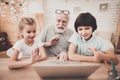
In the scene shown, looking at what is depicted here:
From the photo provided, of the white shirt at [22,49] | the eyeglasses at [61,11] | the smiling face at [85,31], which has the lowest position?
the white shirt at [22,49]

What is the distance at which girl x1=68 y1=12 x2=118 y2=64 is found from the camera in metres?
1.56

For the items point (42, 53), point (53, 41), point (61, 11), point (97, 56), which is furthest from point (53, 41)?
point (97, 56)

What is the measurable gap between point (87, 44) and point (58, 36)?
9.3 inches

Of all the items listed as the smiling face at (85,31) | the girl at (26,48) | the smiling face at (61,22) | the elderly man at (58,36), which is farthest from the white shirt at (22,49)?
the smiling face at (85,31)

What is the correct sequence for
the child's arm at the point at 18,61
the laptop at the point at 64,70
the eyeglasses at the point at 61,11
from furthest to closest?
the eyeglasses at the point at 61,11 < the child's arm at the point at 18,61 < the laptop at the point at 64,70

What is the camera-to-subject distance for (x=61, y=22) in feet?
5.29

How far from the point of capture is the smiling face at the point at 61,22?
5.25ft

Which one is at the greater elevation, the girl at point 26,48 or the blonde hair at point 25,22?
the blonde hair at point 25,22

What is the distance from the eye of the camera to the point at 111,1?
160 centimetres

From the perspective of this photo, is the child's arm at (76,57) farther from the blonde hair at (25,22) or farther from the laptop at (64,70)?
the blonde hair at (25,22)

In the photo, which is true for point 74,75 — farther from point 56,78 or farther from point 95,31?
point 95,31

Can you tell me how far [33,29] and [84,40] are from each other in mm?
407

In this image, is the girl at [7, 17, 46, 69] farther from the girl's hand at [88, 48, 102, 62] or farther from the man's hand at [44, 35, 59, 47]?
the girl's hand at [88, 48, 102, 62]

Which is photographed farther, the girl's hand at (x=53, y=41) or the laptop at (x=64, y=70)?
the girl's hand at (x=53, y=41)
